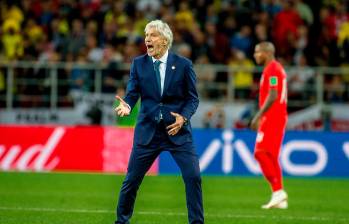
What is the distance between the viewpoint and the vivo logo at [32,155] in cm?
2148

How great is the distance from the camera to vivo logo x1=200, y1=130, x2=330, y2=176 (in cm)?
2141

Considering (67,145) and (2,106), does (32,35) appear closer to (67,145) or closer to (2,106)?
(2,106)

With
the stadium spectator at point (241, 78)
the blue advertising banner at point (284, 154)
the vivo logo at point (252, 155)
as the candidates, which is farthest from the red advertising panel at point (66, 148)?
the stadium spectator at point (241, 78)

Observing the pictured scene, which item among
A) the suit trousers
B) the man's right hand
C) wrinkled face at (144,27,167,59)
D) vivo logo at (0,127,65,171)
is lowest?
vivo logo at (0,127,65,171)

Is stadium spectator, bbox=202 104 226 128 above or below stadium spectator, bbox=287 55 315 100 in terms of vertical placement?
below

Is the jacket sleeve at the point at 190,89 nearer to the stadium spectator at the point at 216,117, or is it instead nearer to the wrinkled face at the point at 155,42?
the wrinkled face at the point at 155,42

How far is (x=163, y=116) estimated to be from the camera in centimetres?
1005

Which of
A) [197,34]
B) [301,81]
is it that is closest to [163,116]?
[301,81]

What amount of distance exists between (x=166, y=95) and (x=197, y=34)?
592 inches

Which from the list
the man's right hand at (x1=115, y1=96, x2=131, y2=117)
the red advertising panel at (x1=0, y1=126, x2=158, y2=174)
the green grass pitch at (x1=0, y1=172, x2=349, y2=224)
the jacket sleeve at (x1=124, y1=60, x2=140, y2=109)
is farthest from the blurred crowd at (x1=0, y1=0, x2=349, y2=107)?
the man's right hand at (x1=115, y1=96, x2=131, y2=117)

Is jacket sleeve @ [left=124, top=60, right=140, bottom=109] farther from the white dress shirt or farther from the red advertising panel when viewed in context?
the red advertising panel

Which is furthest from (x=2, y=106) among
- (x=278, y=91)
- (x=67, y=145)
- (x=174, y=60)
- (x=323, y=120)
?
(x=174, y=60)

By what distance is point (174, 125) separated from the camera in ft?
32.2

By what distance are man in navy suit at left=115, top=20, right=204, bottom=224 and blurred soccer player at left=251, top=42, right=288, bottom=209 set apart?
4.63m
